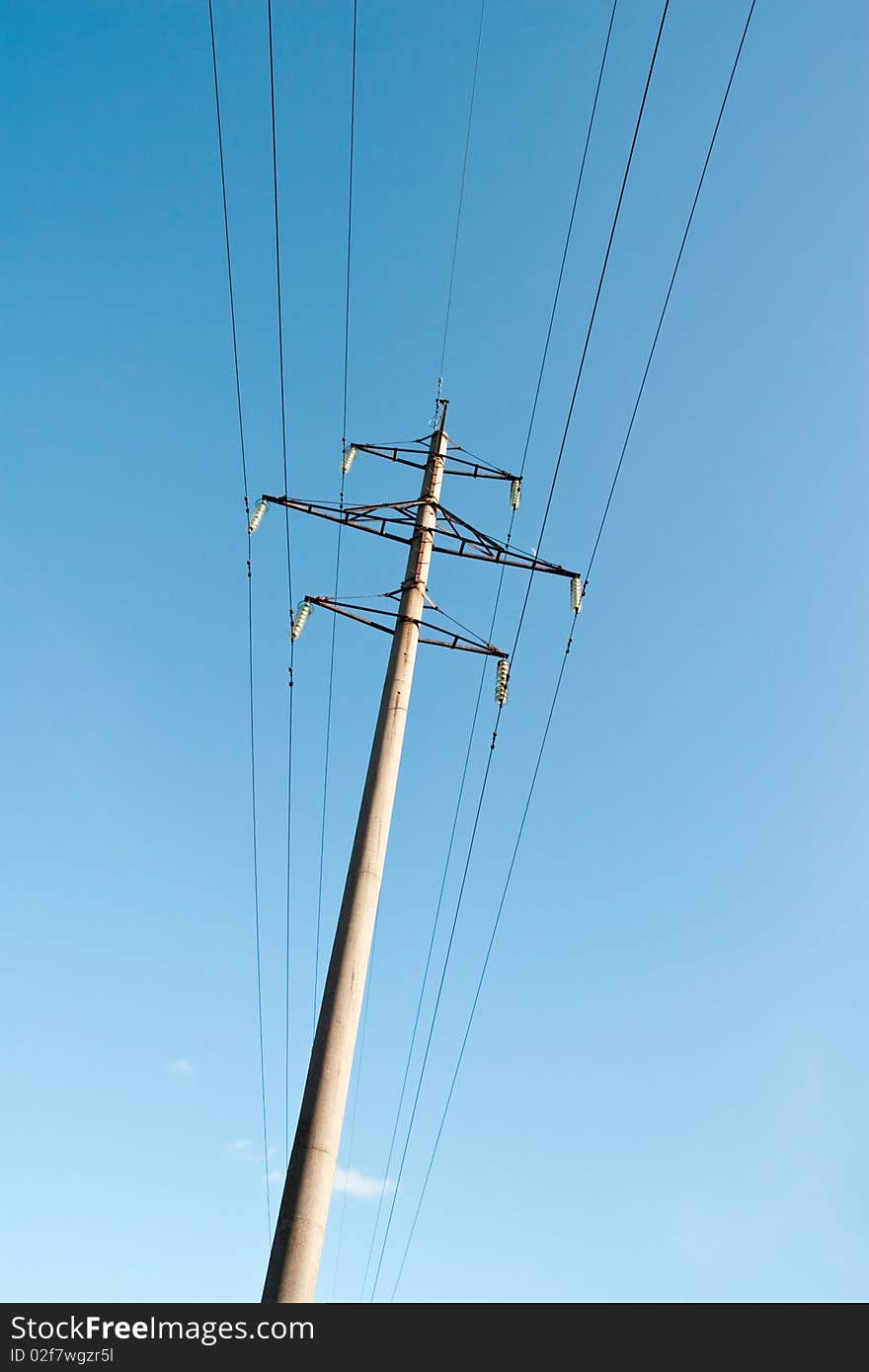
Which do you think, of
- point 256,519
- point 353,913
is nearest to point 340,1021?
point 353,913

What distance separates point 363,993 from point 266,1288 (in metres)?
2.38

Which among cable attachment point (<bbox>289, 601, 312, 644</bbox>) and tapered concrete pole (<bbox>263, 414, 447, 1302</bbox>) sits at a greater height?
cable attachment point (<bbox>289, 601, 312, 644</bbox>)

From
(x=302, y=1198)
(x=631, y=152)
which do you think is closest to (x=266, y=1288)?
(x=302, y=1198)

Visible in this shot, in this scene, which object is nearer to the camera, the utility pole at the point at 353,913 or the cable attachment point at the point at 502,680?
the utility pole at the point at 353,913

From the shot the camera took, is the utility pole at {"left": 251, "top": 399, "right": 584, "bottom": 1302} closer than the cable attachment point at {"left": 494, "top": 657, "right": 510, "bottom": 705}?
Yes

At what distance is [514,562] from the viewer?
479 inches

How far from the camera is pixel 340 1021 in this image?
7.97 m

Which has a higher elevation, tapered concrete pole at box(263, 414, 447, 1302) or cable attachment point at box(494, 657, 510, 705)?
cable attachment point at box(494, 657, 510, 705)

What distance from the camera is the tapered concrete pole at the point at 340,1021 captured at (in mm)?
6945

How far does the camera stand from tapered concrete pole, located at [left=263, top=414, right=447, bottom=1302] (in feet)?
Answer: 22.8

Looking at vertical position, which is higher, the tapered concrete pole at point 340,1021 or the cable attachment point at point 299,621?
the cable attachment point at point 299,621
